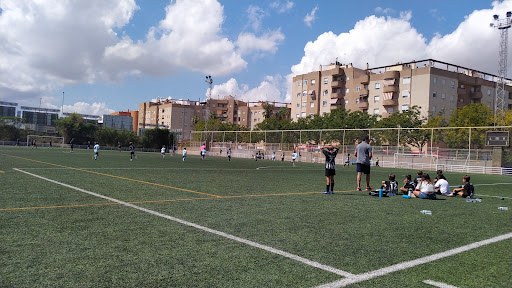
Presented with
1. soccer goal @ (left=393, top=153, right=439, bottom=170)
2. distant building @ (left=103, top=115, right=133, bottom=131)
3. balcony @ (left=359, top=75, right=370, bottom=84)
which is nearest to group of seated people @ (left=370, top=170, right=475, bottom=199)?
soccer goal @ (left=393, top=153, right=439, bottom=170)

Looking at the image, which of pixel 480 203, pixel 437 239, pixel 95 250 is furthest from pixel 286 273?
pixel 480 203

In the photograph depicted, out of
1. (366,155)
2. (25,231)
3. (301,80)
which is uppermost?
(301,80)

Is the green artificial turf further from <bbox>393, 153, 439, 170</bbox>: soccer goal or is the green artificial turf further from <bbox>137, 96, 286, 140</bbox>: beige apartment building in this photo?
<bbox>137, 96, 286, 140</bbox>: beige apartment building

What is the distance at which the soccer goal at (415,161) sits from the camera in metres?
35.9

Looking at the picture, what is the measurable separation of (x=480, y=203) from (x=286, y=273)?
9203mm

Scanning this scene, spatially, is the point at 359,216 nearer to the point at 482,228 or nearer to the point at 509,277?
the point at 482,228

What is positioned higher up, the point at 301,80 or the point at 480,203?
the point at 301,80

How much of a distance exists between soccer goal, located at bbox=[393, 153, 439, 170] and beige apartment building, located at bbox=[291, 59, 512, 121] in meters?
32.2

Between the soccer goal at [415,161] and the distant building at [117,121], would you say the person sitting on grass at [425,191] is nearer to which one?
the soccer goal at [415,161]

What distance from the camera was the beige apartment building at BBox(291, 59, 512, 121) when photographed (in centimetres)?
7381

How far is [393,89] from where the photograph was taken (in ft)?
252

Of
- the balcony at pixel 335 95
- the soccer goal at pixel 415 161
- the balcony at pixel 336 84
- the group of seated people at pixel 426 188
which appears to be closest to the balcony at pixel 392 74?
the balcony at pixel 336 84

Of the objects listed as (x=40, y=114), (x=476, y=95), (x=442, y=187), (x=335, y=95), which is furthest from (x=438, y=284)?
(x=40, y=114)

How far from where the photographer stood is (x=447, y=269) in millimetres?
4523
